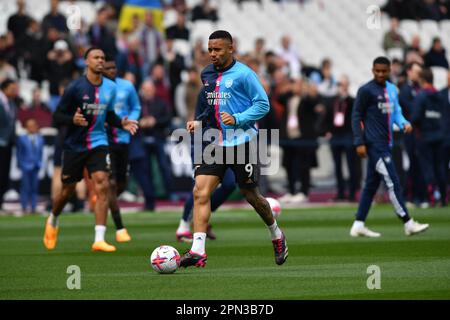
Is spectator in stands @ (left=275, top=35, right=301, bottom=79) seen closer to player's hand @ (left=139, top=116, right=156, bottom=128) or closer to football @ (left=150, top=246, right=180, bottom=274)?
player's hand @ (left=139, top=116, right=156, bottom=128)

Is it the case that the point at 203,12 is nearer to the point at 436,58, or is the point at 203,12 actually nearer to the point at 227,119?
the point at 436,58

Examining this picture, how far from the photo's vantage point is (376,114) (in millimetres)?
17328

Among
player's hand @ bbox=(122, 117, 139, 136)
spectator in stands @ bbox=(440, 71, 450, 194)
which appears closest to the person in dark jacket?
spectator in stands @ bbox=(440, 71, 450, 194)

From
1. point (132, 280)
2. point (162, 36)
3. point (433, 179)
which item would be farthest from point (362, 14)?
point (132, 280)

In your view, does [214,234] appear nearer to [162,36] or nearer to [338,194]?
[338,194]

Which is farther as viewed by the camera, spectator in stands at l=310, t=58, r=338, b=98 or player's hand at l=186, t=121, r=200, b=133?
spectator in stands at l=310, t=58, r=338, b=98

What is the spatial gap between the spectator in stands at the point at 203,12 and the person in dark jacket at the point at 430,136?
11270 mm

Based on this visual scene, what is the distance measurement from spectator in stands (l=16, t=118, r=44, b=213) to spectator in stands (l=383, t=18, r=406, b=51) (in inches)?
490

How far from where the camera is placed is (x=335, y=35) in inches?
1532

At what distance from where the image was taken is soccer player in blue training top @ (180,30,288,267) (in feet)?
42.1

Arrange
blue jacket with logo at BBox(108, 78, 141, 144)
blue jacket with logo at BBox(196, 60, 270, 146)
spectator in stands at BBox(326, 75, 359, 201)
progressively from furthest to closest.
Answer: spectator in stands at BBox(326, 75, 359, 201) < blue jacket with logo at BBox(108, 78, 141, 144) < blue jacket with logo at BBox(196, 60, 270, 146)

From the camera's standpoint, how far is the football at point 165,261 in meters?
12.6

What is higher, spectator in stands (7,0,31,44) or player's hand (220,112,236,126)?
spectator in stands (7,0,31,44)

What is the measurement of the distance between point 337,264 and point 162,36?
18.6 m
